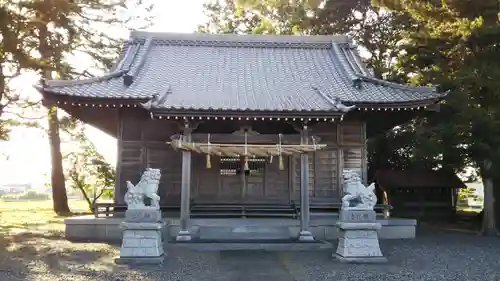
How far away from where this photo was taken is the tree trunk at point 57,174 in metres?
21.9

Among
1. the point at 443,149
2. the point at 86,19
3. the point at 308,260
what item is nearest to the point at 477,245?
the point at 443,149

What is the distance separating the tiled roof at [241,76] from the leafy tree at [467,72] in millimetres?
1919

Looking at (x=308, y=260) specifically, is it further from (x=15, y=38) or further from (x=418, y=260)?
Answer: (x=15, y=38)

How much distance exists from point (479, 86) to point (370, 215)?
24.3 feet

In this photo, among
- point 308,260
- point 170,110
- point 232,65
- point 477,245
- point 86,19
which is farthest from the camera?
point 86,19

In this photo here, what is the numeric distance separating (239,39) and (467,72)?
8.94 m

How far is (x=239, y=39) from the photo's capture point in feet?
58.9

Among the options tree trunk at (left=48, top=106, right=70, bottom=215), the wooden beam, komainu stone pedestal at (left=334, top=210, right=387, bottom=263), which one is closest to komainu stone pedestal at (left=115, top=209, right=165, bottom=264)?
the wooden beam

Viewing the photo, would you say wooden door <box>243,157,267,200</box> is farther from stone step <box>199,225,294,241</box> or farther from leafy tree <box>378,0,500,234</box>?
leafy tree <box>378,0,500,234</box>

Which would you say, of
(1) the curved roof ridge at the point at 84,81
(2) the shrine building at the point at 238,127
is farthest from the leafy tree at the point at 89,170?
(1) the curved roof ridge at the point at 84,81

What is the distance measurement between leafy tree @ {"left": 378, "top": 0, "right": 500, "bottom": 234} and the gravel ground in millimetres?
3748

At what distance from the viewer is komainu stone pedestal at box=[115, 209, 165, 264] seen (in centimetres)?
900

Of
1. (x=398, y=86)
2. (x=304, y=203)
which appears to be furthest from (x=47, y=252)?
(x=398, y=86)

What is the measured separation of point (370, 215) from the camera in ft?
31.4
